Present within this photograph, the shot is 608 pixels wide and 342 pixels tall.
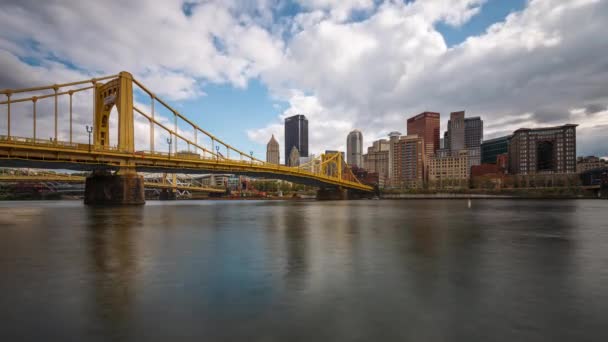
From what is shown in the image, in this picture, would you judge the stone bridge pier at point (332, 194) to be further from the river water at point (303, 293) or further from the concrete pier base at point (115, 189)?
the river water at point (303, 293)

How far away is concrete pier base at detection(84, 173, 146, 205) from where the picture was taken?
43719 mm

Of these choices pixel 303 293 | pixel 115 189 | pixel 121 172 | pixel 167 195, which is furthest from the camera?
pixel 167 195

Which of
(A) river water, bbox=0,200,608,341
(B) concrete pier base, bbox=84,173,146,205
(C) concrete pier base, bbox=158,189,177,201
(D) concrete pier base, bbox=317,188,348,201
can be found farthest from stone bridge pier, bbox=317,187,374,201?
(A) river water, bbox=0,200,608,341

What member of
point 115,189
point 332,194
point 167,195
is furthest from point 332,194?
point 115,189

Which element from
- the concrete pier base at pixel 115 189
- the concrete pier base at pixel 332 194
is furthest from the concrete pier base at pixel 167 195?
the concrete pier base at pixel 115 189

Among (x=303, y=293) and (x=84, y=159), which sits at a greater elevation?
(x=84, y=159)

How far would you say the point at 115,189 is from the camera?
144ft

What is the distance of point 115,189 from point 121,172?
2.70m

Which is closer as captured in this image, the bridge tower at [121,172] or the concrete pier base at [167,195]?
the bridge tower at [121,172]

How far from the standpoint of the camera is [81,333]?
451 centimetres

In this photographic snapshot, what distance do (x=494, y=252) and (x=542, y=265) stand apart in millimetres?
2041

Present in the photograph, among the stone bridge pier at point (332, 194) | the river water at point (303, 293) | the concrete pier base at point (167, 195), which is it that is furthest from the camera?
the concrete pier base at point (167, 195)

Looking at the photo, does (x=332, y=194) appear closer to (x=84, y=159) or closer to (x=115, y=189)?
(x=115, y=189)

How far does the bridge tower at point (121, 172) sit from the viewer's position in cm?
4362
